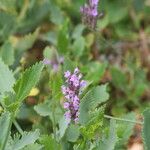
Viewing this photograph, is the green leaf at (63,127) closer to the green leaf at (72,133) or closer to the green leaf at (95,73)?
the green leaf at (72,133)

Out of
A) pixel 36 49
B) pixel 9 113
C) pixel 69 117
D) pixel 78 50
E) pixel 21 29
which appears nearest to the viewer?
pixel 9 113

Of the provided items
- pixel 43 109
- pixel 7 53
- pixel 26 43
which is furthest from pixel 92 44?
pixel 43 109

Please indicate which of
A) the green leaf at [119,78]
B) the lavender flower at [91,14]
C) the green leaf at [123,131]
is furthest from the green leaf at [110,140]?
the green leaf at [119,78]

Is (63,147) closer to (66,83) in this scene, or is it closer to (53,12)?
(66,83)

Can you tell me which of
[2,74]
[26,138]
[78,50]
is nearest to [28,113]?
[78,50]

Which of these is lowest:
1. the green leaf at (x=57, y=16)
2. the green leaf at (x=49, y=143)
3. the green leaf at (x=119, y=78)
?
the green leaf at (x=49, y=143)

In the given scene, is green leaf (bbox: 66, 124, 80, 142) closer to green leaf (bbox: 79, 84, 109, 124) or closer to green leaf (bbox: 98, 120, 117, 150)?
green leaf (bbox: 79, 84, 109, 124)

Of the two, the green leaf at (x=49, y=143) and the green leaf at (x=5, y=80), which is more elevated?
the green leaf at (x=5, y=80)
